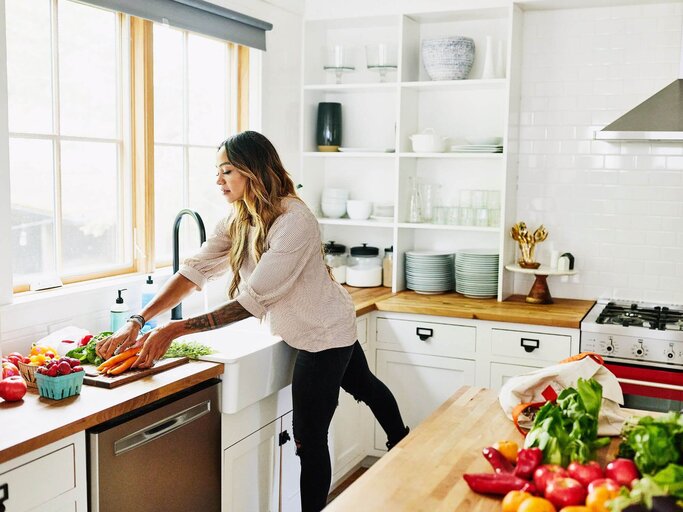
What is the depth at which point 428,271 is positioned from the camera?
4.55 metres

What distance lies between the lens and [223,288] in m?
4.21

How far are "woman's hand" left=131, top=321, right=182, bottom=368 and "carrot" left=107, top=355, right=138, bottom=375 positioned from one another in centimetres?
1

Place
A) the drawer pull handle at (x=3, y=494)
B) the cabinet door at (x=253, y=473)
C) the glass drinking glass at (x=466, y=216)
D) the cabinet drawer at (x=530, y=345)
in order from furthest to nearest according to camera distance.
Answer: the glass drinking glass at (x=466, y=216) → the cabinet drawer at (x=530, y=345) → the cabinet door at (x=253, y=473) → the drawer pull handle at (x=3, y=494)

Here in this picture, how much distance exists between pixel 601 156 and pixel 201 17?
2.27 m

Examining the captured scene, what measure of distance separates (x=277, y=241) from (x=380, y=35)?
236 cm

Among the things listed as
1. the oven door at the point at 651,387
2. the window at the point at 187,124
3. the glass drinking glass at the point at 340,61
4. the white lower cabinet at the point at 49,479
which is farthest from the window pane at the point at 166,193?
the oven door at the point at 651,387

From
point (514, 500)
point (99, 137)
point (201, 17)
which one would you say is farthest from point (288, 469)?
point (201, 17)

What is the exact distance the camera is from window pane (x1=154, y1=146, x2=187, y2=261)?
385cm

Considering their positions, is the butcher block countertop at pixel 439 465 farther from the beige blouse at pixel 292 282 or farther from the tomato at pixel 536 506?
the beige blouse at pixel 292 282

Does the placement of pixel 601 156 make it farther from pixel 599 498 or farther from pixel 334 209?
pixel 599 498

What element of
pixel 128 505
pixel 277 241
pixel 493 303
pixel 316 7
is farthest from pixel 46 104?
pixel 493 303

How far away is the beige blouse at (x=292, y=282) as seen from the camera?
290 centimetres

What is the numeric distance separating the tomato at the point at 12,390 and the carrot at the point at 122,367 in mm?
323

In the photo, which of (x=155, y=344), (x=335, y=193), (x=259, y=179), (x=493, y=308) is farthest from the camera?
(x=335, y=193)
